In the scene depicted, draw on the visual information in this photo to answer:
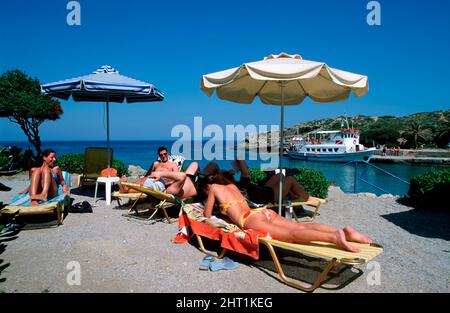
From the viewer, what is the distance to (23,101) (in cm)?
1544

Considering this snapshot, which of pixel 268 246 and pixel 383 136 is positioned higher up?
pixel 383 136

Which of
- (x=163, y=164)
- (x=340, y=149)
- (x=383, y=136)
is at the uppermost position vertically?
(x=383, y=136)

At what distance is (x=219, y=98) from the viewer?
5695 millimetres

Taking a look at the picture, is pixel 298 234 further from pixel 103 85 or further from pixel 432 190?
pixel 432 190

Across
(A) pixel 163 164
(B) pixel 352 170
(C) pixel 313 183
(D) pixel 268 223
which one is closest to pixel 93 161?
(A) pixel 163 164

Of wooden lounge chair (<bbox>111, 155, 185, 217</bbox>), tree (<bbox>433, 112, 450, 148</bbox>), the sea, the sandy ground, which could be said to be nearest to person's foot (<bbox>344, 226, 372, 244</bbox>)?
the sandy ground

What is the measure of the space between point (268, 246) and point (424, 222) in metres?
3.97

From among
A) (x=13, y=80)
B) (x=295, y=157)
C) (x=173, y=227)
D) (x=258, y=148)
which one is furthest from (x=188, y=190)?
(x=258, y=148)

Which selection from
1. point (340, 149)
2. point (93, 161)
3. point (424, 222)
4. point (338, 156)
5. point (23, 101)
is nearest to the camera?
point (424, 222)

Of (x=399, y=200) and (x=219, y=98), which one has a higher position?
(x=219, y=98)

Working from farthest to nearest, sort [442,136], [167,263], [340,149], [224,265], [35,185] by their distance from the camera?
[442,136], [340,149], [35,185], [167,263], [224,265]

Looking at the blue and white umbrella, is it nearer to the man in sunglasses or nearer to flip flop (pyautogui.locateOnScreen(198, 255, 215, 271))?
the man in sunglasses
